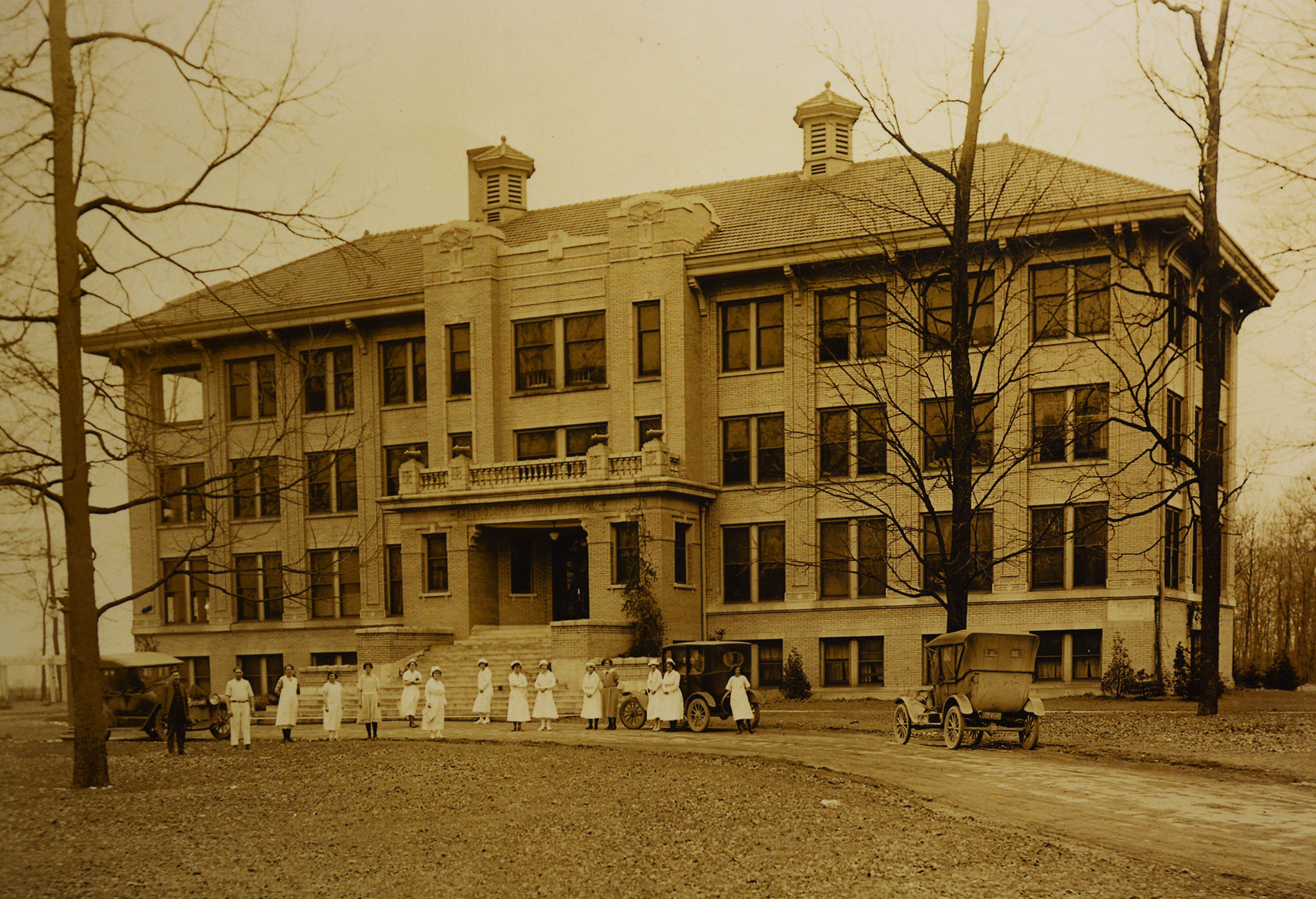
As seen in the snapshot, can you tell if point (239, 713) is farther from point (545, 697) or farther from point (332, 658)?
point (332, 658)

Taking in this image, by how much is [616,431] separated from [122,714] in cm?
1614

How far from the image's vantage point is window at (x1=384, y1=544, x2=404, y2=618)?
4416cm

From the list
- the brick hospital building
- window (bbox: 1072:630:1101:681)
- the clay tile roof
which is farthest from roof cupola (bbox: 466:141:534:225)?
window (bbox: 1072:630:1101:681)

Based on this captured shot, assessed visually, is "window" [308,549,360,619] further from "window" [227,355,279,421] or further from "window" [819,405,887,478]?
"window" [819,405,887,478]

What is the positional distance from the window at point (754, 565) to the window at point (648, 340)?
559cm

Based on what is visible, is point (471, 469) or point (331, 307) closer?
point (471, 469)

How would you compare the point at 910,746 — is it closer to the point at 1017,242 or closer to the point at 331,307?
the point at 1017,242

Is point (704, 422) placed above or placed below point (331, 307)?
below

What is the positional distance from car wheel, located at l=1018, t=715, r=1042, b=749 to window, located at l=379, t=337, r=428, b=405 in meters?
27.4

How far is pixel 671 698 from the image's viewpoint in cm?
2756

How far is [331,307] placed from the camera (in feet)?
144

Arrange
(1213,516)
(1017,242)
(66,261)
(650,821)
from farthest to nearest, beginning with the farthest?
(1017,242) → (1213,516) → (66,261) → (650,821)

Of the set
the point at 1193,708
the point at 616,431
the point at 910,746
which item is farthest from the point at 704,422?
the point at 910,746

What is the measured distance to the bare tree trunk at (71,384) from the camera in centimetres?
1559
